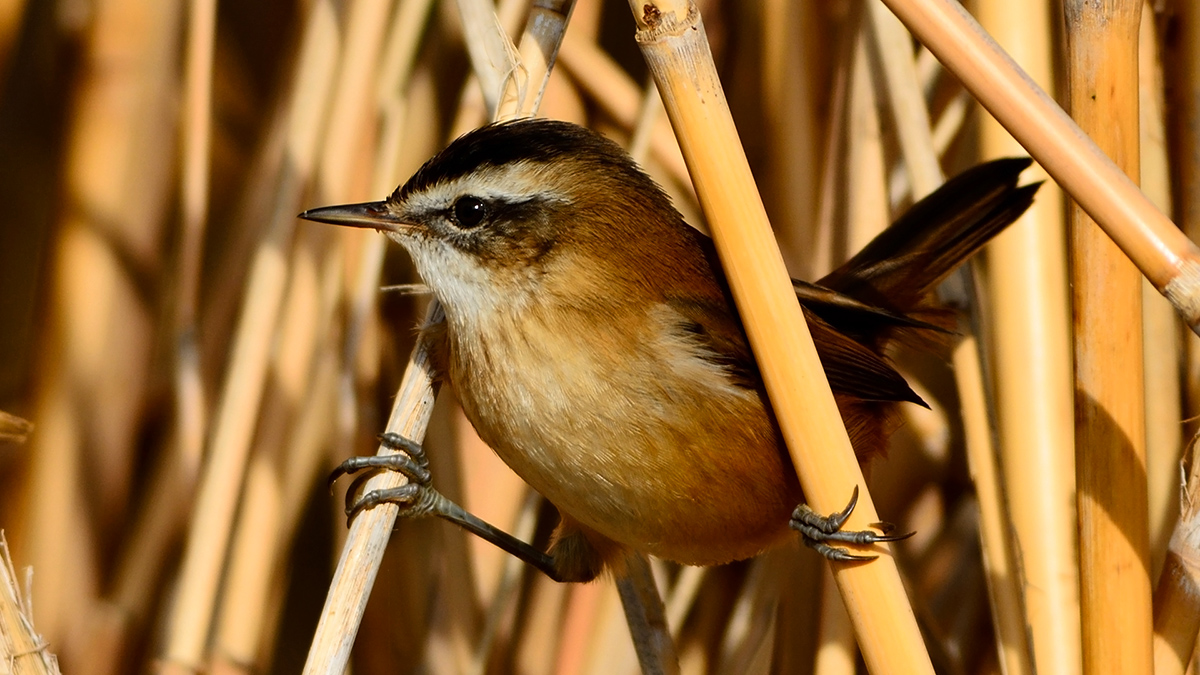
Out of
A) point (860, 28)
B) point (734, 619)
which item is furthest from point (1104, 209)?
point (734, 619)

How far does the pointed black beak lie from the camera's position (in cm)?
146

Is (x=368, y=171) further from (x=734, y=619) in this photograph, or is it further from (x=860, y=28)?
(x=734, y=619)

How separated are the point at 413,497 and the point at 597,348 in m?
0.39

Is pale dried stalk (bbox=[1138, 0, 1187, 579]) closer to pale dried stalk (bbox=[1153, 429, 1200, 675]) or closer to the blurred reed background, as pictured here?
the blurred reed background

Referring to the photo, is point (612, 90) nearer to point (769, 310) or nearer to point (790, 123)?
point (790, 123)

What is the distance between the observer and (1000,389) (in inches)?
65.9

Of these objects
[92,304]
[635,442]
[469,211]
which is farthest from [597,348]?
[92,304]

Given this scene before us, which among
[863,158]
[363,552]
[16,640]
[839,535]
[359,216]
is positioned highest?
[863,158]

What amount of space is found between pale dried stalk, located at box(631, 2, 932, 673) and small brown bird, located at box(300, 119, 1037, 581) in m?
0.12

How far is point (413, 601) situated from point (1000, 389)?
4.04 ft

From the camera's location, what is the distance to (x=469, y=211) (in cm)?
150

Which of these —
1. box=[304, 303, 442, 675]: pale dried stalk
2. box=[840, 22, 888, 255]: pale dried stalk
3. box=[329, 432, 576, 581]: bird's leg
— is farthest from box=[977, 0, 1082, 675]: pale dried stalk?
box=[304, 303, 442, 675]: pale dried stalk

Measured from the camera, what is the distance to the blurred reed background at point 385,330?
5.54 ft

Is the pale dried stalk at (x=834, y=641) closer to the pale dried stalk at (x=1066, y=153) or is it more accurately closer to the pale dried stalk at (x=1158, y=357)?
the pale dried stalk at (x=1158, y=357)
